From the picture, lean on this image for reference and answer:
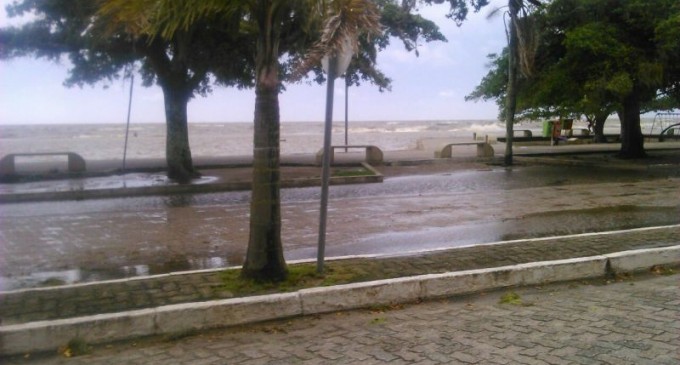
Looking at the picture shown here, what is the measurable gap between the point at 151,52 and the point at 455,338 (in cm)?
1243

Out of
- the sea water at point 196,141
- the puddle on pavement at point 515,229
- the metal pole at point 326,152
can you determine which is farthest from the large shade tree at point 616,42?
the metal pole at point 326,152

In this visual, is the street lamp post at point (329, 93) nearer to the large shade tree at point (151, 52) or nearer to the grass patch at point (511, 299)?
the grass patch at point (511, 299)

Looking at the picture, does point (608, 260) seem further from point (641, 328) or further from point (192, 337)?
point (192, 337)

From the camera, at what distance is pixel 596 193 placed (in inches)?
539

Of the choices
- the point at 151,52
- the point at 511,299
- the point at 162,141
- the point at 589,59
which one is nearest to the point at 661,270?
the point at 511,299

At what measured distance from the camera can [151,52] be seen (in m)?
14.7

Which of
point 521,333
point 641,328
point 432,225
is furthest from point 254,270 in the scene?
point 432,225

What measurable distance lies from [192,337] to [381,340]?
1.57 metres

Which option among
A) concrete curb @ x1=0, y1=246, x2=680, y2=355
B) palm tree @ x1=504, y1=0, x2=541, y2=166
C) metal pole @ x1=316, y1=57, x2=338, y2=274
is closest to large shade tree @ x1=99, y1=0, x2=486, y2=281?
metal pole @ x1=316, y1=57, x2=338, y2=274

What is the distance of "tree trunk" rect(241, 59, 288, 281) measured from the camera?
5.52 metres

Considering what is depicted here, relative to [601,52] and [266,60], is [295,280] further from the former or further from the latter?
[601,52]

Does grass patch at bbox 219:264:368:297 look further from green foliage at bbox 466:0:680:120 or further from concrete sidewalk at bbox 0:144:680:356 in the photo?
green foliage at bbox 466:0:680:120

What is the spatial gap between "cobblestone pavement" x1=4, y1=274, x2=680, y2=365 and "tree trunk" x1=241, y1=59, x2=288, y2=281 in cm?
73

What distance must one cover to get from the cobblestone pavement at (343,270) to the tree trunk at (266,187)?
460 mm
